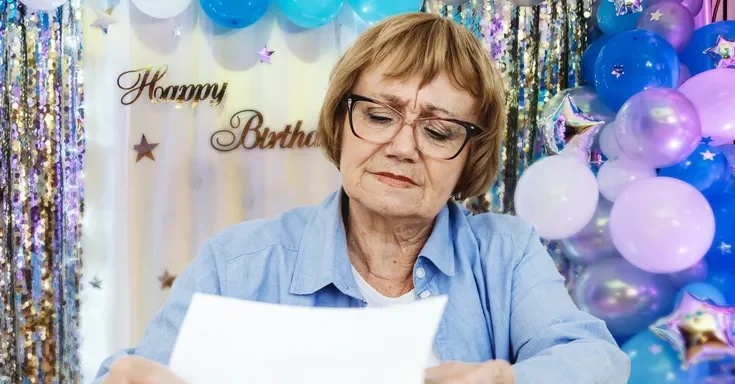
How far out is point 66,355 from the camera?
344cm

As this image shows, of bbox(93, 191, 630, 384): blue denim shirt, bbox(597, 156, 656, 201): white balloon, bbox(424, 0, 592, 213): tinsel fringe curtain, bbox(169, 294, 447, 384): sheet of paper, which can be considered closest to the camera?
bbox(169, 294, 447, 384): sheet of paper

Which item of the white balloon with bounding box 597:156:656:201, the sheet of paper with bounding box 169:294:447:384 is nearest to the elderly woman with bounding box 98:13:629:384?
the sheet of paper with bounding box 169:294:447:384

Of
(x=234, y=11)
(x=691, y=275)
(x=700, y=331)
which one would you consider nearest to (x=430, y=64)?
(x=700, y=331)

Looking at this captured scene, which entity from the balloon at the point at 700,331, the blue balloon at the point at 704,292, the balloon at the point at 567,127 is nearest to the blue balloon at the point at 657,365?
the balloon at the point at 700,331

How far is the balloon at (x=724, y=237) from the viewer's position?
2.71m

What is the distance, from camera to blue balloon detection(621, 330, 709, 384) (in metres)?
2.41

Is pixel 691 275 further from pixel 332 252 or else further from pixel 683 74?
pixel 332 252

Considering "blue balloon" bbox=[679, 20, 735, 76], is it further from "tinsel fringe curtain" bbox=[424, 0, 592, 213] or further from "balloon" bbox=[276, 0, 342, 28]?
"balloon" bbox=[276, 0, 342, 28]

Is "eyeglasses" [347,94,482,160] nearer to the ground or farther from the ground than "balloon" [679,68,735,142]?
nearer to the ground

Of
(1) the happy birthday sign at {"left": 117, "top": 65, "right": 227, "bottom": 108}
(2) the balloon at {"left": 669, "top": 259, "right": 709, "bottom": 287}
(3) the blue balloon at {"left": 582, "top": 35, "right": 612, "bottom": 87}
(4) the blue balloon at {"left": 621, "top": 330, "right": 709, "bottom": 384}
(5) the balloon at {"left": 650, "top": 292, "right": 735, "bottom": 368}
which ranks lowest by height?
(4) the blue balloon at {"left": 621, "top": 330, "right": 709, "bottom": 384}

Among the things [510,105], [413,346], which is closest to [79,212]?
[510,105]

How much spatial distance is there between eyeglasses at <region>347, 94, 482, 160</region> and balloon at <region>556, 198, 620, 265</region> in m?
1.66

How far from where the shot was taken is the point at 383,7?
3.19 m

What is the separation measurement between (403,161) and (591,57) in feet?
7.84
